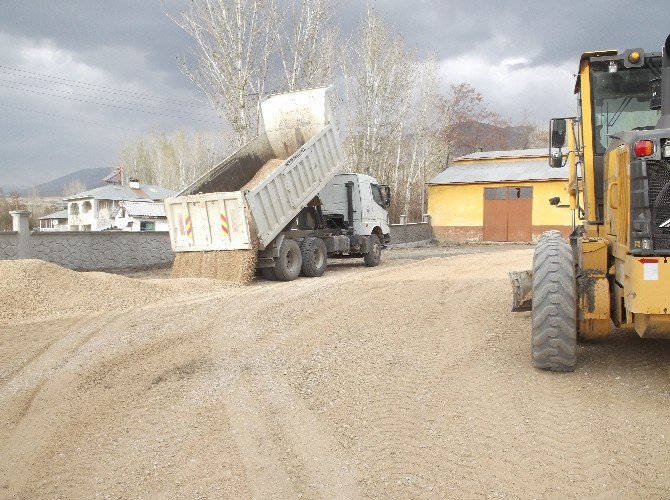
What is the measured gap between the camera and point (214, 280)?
12656 mm

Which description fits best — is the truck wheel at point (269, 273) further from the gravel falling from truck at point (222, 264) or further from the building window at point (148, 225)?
the building window at point (148, 225)

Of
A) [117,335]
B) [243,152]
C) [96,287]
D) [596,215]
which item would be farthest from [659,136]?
→ [243,152]

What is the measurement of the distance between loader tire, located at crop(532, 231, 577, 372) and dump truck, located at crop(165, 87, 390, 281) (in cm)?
786

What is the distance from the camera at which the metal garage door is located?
30.1m

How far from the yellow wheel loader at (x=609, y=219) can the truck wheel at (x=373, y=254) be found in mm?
10400

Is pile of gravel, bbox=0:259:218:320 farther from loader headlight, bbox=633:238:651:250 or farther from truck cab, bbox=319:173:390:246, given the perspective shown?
loader headlight, bbox=633:238:651:250

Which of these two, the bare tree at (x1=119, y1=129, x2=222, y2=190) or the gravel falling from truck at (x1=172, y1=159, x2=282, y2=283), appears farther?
the bare tree at (x1=119, y1=129, x2=222, y2=190)

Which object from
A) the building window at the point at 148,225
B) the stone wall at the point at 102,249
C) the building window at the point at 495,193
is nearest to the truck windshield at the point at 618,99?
the stone wall at the point at 102,249

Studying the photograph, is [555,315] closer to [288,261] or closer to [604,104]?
[604,104]

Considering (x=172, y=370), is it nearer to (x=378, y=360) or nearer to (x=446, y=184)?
(x=378, y=360)

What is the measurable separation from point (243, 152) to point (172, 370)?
10064 millimetres

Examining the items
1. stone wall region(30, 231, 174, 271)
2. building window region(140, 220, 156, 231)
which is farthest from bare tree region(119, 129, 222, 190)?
stone wall region(30, 231, 174, 271)

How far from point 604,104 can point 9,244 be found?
536 inches

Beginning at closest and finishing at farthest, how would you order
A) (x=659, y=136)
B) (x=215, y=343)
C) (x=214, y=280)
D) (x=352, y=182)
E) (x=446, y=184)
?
(x=659, y=136), (x=215, y=343), (x=214, y=280), (x=352, y=182), (x=446, y=184)
